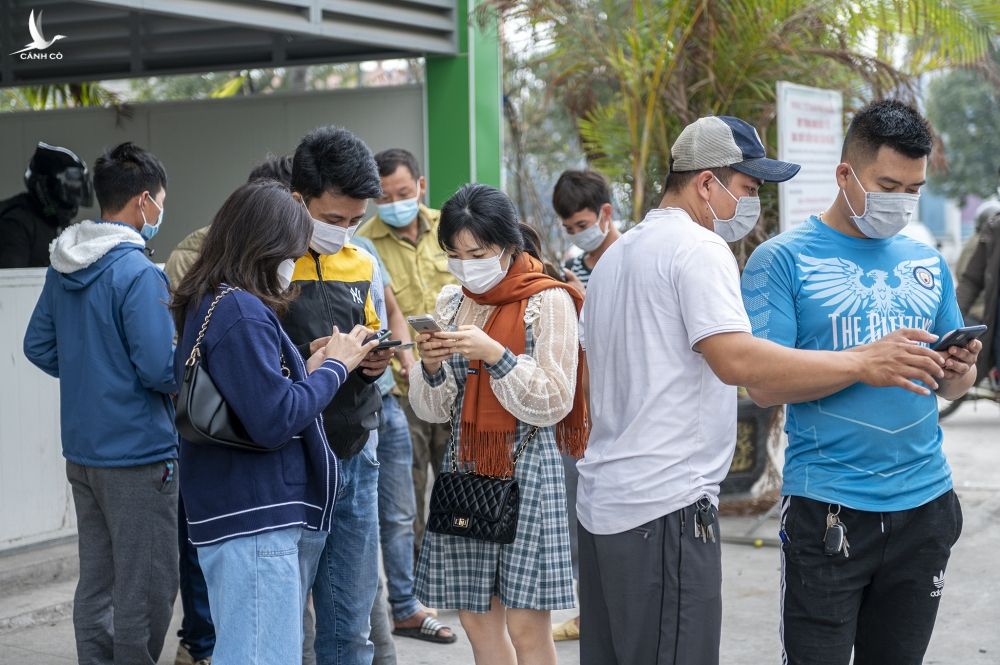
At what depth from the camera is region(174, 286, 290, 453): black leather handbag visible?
9.56ft

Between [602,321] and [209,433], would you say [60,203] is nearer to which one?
[209,433]

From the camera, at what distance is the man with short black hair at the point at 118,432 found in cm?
409

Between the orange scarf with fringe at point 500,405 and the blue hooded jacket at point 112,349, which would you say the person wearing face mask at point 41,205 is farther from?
the orange scarf with fringe at point 500,405

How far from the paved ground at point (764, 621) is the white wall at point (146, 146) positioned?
32.8 inches

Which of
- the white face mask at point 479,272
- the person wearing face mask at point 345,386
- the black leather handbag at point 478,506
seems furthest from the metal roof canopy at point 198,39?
the black leather handbag at point 478,506

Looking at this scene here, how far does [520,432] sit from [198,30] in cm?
530

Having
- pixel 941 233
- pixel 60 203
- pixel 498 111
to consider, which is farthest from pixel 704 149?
pixel 941 233

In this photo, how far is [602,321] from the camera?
3023 mm

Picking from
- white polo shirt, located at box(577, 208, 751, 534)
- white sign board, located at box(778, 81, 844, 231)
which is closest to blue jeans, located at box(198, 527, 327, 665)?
white polo shirt, located at box(577, 208, 751, 534)

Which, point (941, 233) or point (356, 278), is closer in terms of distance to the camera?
point (356, 278)

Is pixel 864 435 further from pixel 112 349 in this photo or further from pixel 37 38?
pixel 37 38

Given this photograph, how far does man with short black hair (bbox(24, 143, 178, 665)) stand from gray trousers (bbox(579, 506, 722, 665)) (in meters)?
1.86

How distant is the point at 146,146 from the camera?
8773 millimetres

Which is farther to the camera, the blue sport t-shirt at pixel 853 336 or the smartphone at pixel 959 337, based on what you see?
the blue sport t-shirt at pixel 853 336
